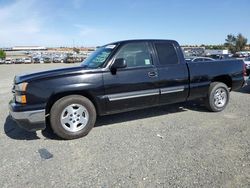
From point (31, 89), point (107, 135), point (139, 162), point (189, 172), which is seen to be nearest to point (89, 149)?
point (107, 135)

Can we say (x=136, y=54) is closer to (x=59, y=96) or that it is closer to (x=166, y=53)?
(x=166, y=53)

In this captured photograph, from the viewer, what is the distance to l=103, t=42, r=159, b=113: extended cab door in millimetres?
4836

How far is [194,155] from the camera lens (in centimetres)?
381

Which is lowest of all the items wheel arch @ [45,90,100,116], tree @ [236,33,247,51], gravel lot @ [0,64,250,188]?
gravel lot @ [0,64,250,188]

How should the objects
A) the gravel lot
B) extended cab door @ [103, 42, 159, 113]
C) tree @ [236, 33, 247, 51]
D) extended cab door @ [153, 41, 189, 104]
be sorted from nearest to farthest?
the gravel lot < extended cab door @ [103, 42, 159, 113] < extended cab door @ [153, 41, 189, 104] < tree @ [236, 33, 247, 51]

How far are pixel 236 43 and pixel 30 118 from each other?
87.6 meters

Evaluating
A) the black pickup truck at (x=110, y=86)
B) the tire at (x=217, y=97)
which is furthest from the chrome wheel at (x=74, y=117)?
the tire at (x=217, y=97)

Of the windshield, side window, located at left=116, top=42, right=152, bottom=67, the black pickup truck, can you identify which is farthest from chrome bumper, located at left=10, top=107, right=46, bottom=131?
side window, located at left=116, top=42, right=152, bottom=67

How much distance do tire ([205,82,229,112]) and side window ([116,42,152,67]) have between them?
6.70 ft

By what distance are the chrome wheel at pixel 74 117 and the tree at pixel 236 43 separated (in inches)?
3294

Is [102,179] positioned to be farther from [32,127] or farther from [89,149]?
[32,127]

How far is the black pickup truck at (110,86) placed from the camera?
4.32 metres

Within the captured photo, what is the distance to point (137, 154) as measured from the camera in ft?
12.8

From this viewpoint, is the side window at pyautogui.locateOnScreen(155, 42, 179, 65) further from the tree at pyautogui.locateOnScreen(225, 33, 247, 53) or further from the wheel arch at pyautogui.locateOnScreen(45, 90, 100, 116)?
the tree at pyautogui.locateOnScreen(225, 33, 247, 53)
